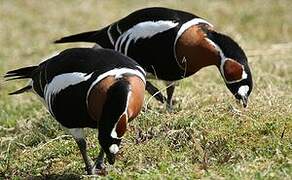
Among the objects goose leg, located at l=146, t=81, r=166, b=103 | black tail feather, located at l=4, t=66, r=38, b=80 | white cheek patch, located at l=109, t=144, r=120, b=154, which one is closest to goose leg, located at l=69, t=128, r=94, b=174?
white cheek patch, located at l=109, t=144, r=120, b=154

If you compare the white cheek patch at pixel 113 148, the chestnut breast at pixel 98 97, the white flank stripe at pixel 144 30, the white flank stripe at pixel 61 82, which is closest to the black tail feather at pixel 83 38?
the white flank stripe at pixel 144 30

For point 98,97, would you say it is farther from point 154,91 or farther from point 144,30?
point 154,91

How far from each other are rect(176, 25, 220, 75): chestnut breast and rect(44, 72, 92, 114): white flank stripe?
1.47 meters

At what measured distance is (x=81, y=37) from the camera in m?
7.65

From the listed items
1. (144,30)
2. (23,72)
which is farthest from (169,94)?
(23,72)

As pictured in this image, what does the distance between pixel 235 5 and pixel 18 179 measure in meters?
8.70

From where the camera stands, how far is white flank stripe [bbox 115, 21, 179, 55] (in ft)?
22.5

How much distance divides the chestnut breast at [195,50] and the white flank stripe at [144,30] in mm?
161

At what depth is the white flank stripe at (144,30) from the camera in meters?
6.86

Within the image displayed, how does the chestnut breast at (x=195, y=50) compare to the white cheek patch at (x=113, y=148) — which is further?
the chestnut breast at (x=195, y=50)

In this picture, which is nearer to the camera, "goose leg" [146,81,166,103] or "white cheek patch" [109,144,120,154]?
"white cheek patch" [109,144,120,154]

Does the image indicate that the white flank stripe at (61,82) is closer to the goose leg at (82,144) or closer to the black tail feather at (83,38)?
the goose leg at (82,144)

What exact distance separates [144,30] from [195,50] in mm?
533

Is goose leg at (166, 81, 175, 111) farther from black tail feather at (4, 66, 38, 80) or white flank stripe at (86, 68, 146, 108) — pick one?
white flank stripe at (86, 68, 146, 108)
